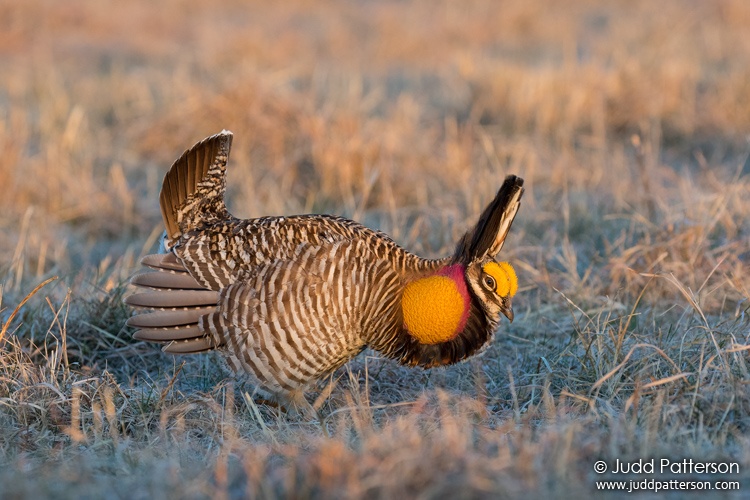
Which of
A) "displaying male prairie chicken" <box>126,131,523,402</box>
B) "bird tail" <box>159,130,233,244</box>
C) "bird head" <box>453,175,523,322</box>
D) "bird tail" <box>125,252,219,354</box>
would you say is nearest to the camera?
"displaying male prairie chicken" <box>126,131,523,402</box>

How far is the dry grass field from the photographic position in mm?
3115

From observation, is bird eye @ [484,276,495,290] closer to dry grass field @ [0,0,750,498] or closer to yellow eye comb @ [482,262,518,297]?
yellow eye comb @ [482,262,518,297]

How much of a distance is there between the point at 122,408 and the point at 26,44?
1001 cm

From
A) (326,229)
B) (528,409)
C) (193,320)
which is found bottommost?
(528,409)

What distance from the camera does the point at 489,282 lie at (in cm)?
393

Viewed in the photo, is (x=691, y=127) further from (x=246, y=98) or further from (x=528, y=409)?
(x=528, y=409)

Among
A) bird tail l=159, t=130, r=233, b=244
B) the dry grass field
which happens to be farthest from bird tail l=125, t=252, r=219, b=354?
bird tail l=159, t=130, r=233, b=244

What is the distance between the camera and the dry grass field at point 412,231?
3115mm

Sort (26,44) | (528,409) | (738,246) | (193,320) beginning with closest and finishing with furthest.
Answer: (528,409) < (193,320) < (738,246) < (26,44)

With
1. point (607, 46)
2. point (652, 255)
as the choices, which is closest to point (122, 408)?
point (652, 255)

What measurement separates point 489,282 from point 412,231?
6.23 ft

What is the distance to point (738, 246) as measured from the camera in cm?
509

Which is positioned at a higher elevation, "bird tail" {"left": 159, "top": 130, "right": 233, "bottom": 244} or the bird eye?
"bird tail" {"left": 159, "top": 130, "right": 233, "bottom": 244}

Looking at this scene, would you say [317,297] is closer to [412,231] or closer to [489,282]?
[489,282]
